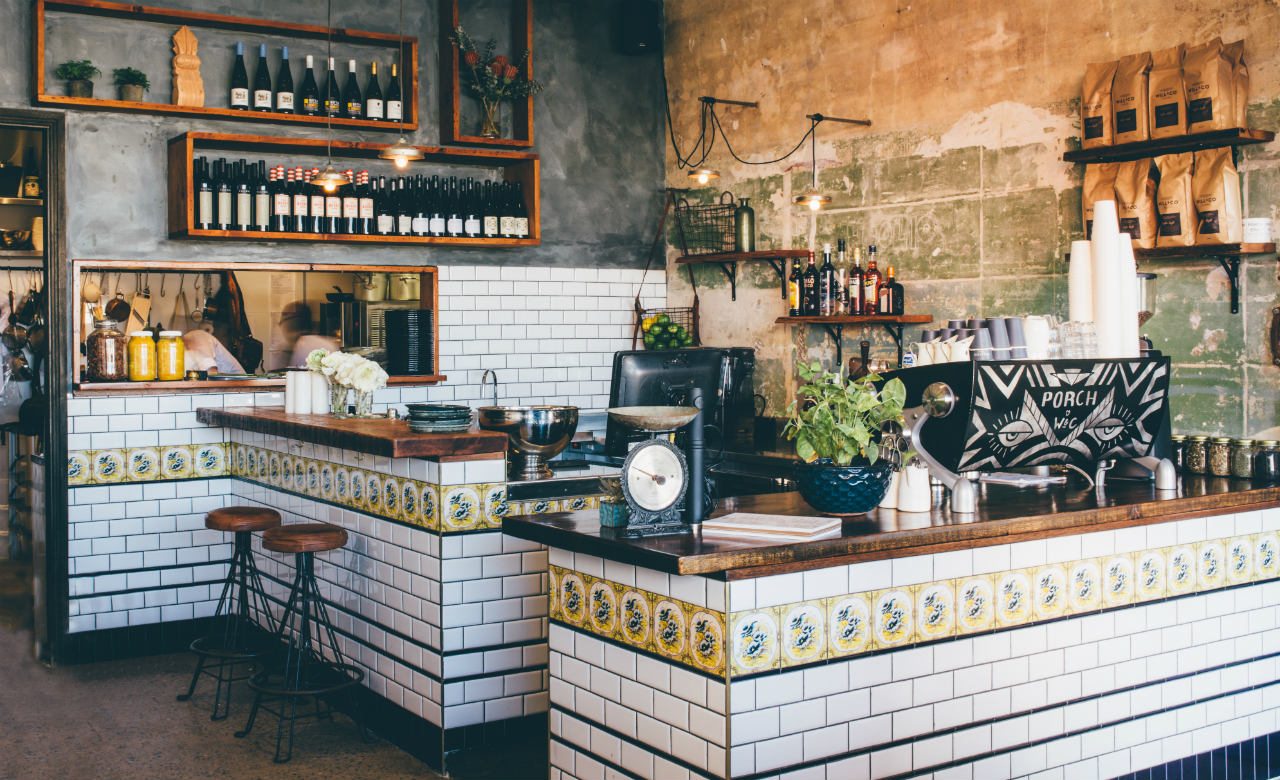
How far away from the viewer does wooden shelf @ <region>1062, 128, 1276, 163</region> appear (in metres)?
4.19

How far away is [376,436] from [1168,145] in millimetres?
3098

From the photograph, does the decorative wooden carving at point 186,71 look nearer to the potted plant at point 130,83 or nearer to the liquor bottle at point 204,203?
the potted plant at point 130,83

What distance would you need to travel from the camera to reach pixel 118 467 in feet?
18.4

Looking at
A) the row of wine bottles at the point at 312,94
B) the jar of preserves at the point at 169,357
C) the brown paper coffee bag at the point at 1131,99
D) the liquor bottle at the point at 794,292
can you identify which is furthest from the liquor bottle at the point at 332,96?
the brown paper coffee bag at the point at 1131,99

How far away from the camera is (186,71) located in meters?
5.73

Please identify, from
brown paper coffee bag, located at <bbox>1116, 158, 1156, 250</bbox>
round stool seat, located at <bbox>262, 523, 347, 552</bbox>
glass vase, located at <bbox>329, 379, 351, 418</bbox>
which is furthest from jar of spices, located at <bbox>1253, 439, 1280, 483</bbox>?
glass vase, located at <bbox>329, 379, 351, 418</bbox>

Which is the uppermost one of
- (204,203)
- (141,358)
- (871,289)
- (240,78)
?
(240,78)

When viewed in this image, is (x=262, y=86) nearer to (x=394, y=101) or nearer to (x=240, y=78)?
(x=240, y=78)

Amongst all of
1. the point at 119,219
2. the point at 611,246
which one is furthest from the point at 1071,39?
the point at 119,219

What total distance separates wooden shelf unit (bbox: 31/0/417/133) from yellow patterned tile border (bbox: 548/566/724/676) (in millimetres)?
3798

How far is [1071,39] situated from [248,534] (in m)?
4.02

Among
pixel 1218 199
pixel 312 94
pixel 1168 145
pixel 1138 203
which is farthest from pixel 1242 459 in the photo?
pixel 312 94

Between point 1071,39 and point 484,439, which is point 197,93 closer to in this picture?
point 484,439

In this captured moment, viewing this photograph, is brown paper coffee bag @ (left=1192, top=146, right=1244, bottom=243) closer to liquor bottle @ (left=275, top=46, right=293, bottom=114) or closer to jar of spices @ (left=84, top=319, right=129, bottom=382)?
liquor bottle @ (left=275, top=46, right=293, bottom=114)
